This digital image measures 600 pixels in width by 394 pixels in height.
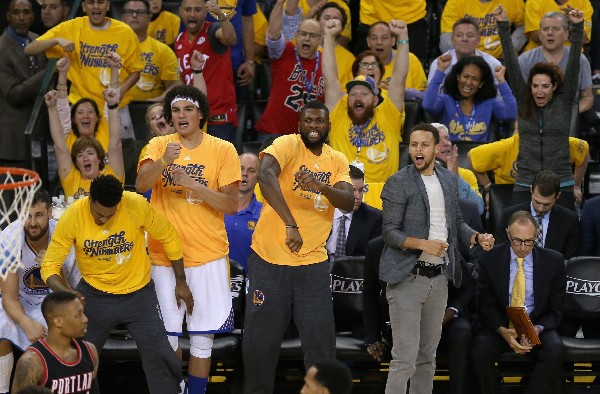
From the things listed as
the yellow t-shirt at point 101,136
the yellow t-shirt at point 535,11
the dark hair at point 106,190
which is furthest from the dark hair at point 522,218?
the yellow t-shirt at point 535,11

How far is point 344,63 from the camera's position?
1160 cm

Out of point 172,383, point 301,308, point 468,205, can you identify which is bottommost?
point 172,383

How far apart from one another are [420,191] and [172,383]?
79.3 inches

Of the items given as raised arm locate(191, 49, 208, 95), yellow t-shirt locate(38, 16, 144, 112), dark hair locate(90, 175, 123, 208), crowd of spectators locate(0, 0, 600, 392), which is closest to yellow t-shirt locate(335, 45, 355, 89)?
crowd of spectators locate(0, 0, 600, 392)

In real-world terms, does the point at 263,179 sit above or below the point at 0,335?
above

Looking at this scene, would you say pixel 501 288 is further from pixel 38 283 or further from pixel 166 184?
pixel 38 283

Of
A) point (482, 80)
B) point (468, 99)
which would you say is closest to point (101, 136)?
point (468, 99)

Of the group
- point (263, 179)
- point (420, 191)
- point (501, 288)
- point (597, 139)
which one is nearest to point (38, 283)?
point (263, 179)

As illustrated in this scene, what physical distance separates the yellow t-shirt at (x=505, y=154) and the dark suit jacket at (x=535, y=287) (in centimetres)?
174

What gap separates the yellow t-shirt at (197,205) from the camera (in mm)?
7777

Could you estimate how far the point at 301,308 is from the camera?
7.82m

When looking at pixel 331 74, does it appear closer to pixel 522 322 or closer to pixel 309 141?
pixel 309 141

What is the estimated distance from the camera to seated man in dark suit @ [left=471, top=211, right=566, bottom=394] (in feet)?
27.4

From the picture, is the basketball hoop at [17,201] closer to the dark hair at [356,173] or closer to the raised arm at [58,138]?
the raised arm at [58,138]
